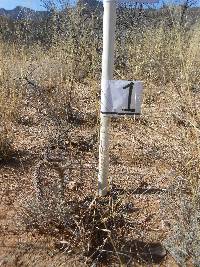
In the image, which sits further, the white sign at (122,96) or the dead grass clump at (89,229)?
the white sign at (122,96)

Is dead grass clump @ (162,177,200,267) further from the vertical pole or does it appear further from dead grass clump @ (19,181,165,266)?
the vertical pole

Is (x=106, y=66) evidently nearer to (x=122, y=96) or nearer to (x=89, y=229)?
(x=122, y=96)

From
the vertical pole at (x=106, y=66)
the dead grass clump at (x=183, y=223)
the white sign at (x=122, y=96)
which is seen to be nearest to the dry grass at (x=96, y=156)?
the dead grass clump at (x=183, y=223)

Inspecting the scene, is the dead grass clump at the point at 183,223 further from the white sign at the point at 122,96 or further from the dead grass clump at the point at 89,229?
the white sign at the point at 122,96

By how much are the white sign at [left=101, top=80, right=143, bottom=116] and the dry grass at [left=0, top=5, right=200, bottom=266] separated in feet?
1.18

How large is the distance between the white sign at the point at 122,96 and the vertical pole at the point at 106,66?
0.03m

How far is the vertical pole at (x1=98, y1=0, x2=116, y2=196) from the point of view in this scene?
2.21m

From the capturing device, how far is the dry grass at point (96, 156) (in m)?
2.19

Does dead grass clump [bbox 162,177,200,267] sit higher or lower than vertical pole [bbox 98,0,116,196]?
lower

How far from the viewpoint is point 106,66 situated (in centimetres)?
231

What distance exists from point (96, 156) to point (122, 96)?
36.8 inches

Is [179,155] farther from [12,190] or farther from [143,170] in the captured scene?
[12,190]

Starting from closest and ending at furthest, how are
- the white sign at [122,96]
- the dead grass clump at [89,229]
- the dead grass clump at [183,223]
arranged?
the dead grass clump at [183,223]
the dead grass clump at [89,229]
the white sign at [122,96]

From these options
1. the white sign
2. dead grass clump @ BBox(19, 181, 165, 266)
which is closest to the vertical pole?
the white sign
